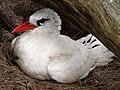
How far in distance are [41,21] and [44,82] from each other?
0.81 m

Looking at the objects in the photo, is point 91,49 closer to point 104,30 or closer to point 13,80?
point 13,80

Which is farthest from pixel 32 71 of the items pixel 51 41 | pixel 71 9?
pixel 71 9

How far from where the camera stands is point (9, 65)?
461 cm

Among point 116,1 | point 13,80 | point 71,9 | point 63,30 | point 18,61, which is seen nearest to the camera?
point 116,1

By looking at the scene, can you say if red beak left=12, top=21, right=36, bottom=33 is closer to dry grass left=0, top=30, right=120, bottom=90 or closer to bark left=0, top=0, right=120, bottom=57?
dry grass left=0, top=30, right=120, bottom=90

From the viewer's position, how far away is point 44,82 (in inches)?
173

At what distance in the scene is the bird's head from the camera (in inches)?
174

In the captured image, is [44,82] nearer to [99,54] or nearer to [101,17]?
[99,54]

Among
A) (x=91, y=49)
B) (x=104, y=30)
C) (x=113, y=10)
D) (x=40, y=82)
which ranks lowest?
(x=40, y=82)

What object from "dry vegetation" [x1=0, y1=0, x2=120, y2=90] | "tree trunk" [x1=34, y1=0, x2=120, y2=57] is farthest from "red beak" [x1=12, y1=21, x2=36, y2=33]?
"tree trunk" [x1=34, y1=0, x2=120, y2=57]

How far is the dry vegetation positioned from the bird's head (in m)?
0.52

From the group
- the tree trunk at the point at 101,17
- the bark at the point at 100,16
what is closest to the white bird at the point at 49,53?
the bark at the point at 100,16

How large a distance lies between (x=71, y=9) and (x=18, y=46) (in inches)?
56.7

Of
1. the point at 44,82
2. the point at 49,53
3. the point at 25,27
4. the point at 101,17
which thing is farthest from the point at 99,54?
the point at 101,17
